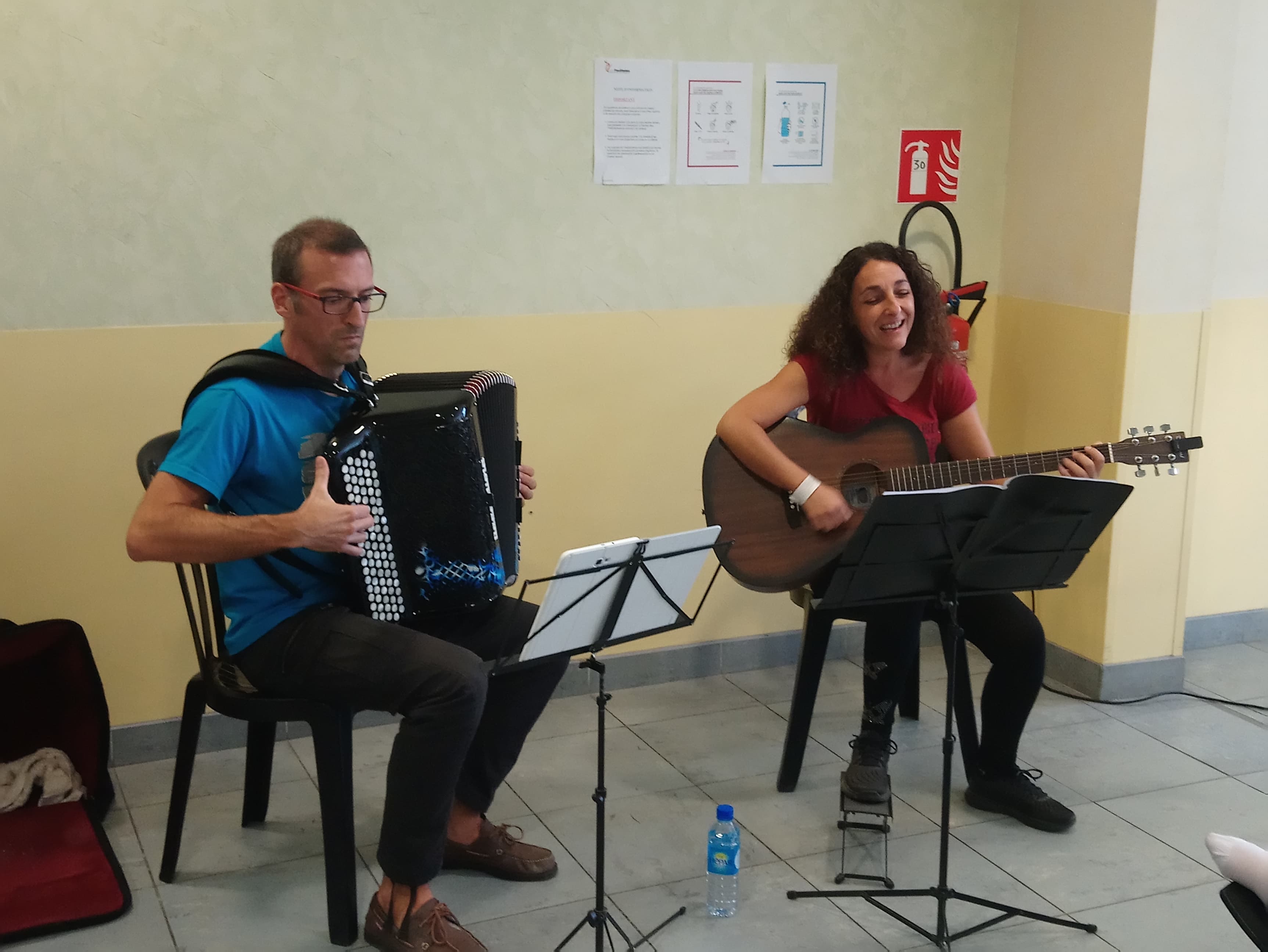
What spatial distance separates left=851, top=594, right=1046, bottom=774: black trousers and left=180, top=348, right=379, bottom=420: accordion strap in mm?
1224

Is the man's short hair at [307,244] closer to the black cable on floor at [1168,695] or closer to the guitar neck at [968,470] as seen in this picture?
the guitar neck at [968,470]

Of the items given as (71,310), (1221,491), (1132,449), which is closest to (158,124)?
(71,310)

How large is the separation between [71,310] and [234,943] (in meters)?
1.41

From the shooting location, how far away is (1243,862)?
167 cm

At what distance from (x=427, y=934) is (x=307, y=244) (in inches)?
49.2

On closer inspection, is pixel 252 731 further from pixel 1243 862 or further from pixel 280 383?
pixel 1243 862

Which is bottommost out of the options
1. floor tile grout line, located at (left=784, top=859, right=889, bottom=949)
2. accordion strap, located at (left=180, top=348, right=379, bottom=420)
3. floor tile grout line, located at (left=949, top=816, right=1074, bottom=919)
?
floor tile grout line, located at (left=784, top=859, right=889, bottom=949)

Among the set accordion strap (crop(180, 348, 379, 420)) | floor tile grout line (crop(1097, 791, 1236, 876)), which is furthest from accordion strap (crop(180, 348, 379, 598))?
floor tile grout line (crop(1097, 791, 1236, 876))

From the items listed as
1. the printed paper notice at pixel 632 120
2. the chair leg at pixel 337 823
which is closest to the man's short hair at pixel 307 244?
the chair leg at pixel 337 823

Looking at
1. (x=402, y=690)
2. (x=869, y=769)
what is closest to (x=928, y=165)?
(x=869, y=769)

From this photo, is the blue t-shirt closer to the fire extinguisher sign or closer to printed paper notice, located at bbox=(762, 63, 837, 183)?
printed paper notice, located at bbox=(762, 63, 837, 183)

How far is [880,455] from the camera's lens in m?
2.80

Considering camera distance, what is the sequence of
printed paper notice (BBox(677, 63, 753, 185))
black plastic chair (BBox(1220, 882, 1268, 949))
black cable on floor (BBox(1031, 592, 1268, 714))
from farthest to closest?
black cable on floor (BBox(1031, 592, 1268, 714))
printed paper notice (BBox(677, 63, 753, 185))
black plastic chair (BBox(1220, 882, 1268, 949))

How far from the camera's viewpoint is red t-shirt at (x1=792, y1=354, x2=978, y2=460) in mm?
2865
